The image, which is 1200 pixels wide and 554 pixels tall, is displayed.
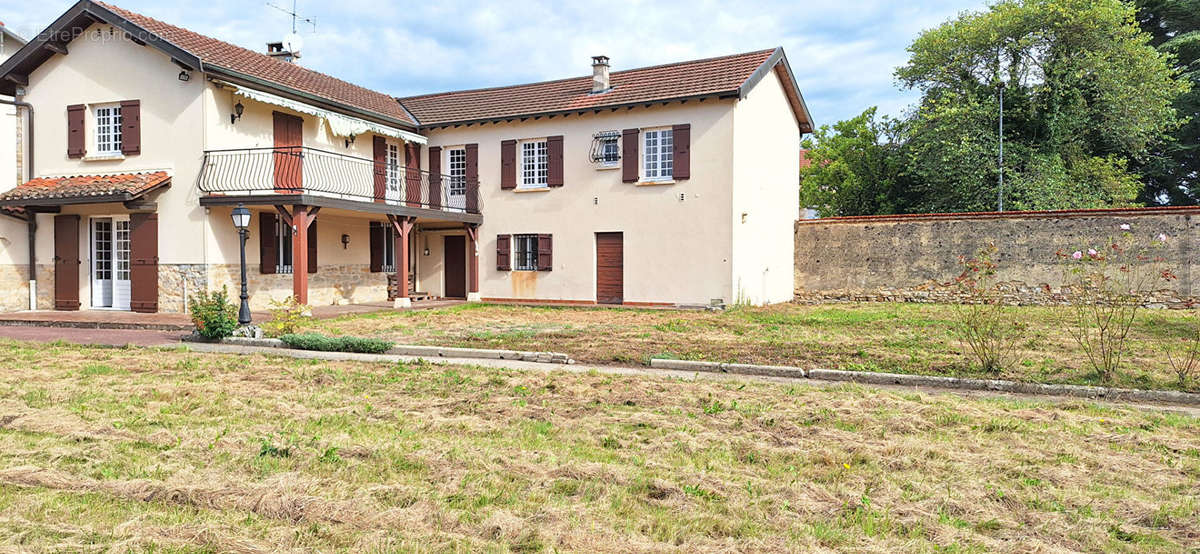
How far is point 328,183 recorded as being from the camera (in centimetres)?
1756

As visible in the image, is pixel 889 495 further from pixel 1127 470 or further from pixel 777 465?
pixel 1127 470

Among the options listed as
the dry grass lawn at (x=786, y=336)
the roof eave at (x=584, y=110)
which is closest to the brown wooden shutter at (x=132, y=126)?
the dry grass lawn at (x=786, y=336)

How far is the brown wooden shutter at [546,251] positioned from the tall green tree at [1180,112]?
23172 mm

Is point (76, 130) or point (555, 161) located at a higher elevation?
point (76, 130)

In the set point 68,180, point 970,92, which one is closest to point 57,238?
point 68,180

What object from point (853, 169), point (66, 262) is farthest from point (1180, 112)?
point (66, 262)

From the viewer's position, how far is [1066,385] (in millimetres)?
7359

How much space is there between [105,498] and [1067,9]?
2888cm

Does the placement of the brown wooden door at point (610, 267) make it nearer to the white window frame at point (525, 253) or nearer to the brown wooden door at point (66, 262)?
the white window frame at point (525, 253)

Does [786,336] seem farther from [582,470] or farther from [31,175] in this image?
[31,175]

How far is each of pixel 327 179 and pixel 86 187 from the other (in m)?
4.77

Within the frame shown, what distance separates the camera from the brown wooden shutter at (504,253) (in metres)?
20.9

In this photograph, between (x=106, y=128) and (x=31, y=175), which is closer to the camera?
(x=106, y=128)

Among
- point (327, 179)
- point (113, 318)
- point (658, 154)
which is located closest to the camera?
point (113, 318)
